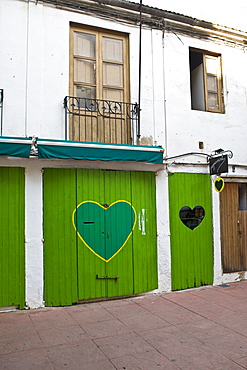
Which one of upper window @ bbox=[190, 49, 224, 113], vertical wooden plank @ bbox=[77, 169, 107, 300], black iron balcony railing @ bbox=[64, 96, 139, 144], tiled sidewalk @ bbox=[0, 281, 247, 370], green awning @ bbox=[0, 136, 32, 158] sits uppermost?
upper window @ bbox=[190, 49, 224, 113]

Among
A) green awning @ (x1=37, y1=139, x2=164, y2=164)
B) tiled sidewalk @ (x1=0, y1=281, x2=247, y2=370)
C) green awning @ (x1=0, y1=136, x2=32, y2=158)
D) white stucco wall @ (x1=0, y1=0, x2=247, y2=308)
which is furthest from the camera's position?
white stucco wall @ (x1=0, y1=0, x2=247, y2=308)

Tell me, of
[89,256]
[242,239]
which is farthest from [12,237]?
[242,239]

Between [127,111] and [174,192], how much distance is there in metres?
2.10

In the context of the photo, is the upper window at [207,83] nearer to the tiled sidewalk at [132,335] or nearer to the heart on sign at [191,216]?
the heart on sign at [191,216]

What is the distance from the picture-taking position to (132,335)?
15.4 ft

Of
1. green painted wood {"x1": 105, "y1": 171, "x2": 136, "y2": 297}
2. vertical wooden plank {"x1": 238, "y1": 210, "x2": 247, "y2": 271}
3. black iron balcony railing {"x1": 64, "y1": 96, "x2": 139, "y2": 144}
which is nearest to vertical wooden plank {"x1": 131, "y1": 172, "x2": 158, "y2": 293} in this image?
green painted wood {"x1": 105, "y1": 171, "x2": 136, "y2": 297}

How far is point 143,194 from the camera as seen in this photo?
6926 mm

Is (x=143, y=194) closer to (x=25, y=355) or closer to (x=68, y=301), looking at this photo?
(x=68, y=301)

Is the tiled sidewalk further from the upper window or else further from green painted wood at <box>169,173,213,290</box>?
the upper window

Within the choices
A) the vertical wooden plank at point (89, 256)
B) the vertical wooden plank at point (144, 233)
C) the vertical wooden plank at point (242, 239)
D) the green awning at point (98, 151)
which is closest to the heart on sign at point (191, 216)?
the vertical wooden plank at point (144, 233)

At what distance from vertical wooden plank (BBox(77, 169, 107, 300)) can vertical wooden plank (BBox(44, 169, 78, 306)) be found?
0.41 feet

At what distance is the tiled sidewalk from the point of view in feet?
12.9

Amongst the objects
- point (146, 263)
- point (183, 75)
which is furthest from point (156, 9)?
point (146, 263)

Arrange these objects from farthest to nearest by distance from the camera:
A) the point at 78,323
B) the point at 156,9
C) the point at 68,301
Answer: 1. the point at 156,9
2. the point at 68,301
3. the point at 78,323
